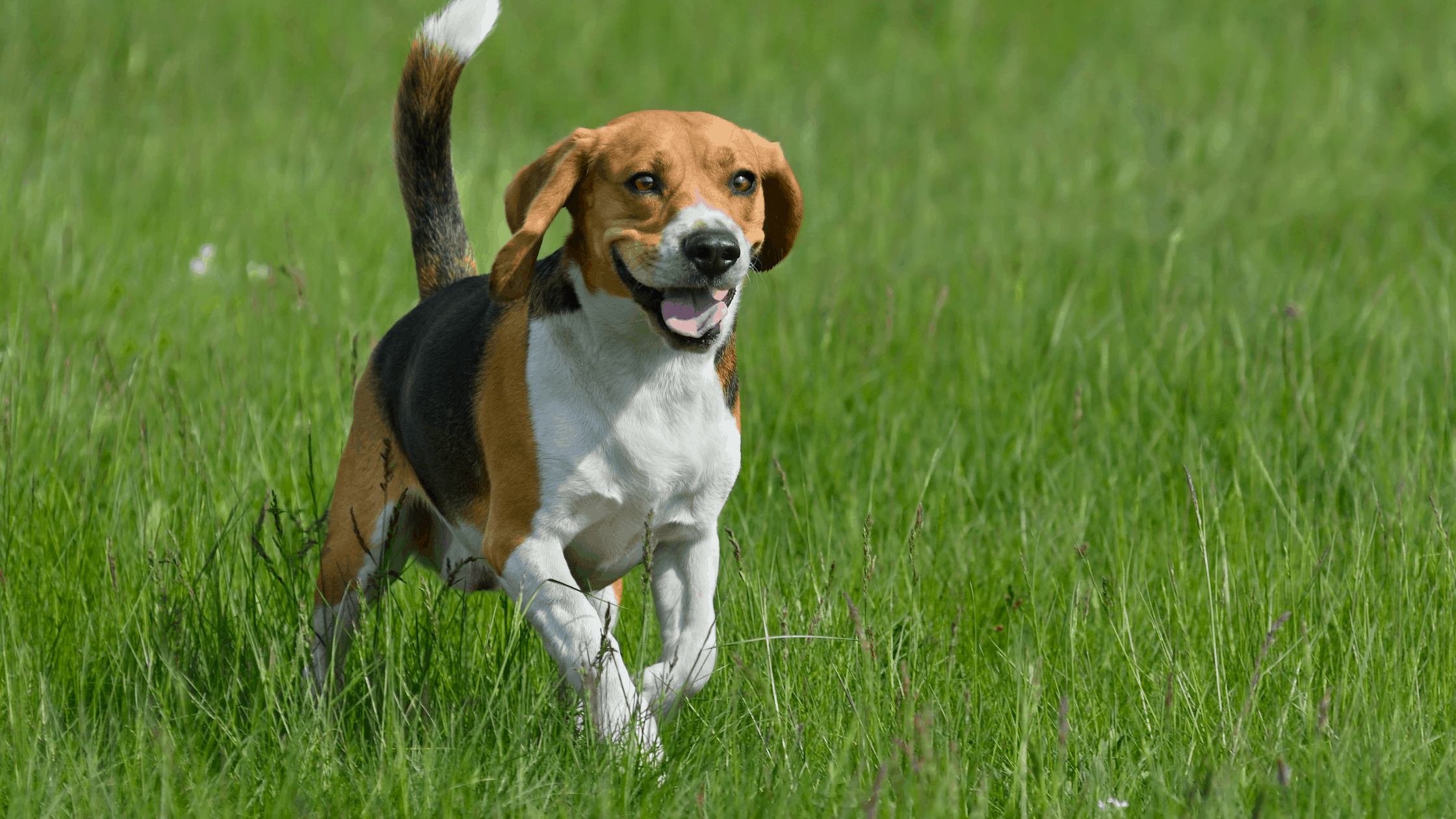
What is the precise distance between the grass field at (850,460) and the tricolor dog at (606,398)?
0.20 metres

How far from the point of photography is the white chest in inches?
112

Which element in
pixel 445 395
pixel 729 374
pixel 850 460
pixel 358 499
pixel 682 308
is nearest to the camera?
pixel 682 308

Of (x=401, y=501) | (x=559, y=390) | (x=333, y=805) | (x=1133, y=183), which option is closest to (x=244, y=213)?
(x=401, y=501)

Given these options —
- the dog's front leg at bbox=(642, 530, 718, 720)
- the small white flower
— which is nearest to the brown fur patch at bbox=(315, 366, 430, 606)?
the dog's front leg at bbox=(642, 530, 718, 720)

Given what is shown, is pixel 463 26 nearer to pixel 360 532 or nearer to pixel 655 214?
pixel 655 214

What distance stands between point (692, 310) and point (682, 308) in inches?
1.0

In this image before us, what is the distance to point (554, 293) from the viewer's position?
9.70ft

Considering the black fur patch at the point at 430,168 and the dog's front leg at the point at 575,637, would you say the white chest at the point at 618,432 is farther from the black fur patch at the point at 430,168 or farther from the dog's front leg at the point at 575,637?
the black fur patch at the point at 430,168

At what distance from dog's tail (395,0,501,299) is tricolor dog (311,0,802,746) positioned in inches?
25.1

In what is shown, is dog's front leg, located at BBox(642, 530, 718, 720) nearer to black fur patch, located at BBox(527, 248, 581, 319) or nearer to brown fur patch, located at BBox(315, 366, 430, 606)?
black fur patch, located at BBox(527, 248, 581, 319)

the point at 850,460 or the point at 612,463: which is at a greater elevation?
the point at 612,463

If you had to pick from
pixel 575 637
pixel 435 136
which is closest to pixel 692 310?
pixel 575 637

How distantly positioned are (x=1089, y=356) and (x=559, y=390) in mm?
3014

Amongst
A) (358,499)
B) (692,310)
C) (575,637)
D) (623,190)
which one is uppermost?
(623,190)
